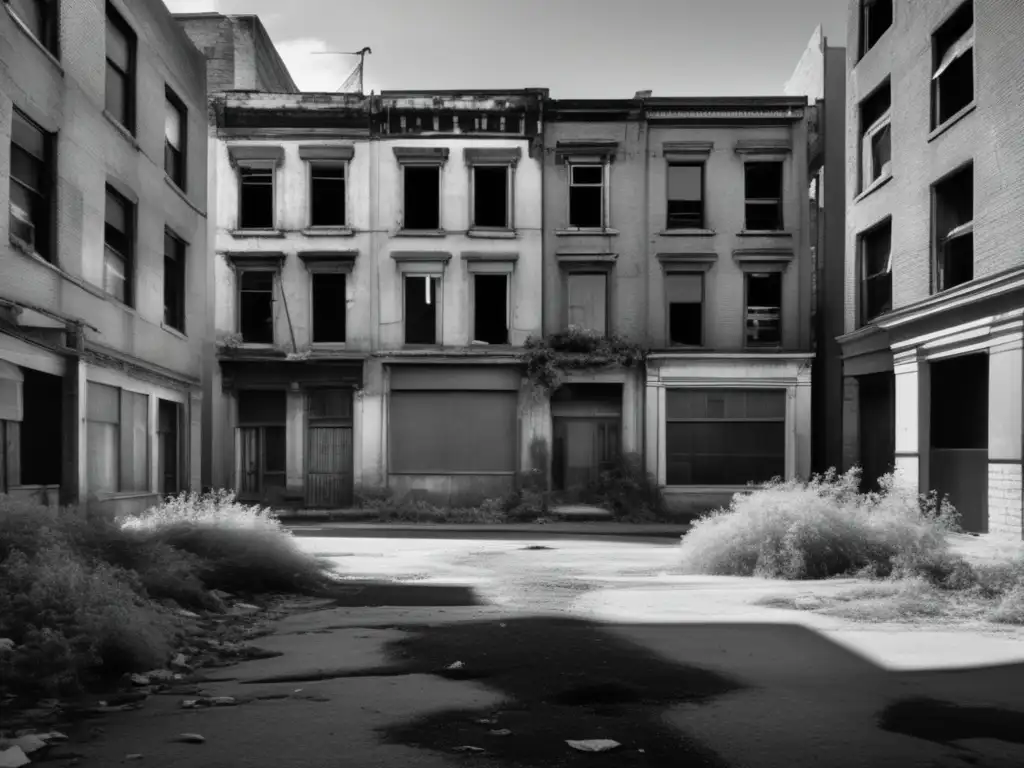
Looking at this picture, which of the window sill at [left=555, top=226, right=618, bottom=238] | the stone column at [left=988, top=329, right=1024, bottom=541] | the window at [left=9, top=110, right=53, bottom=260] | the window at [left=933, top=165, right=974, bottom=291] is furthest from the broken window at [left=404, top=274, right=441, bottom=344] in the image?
the stone column at [left=988, top=329, right=1024, bottom=541]

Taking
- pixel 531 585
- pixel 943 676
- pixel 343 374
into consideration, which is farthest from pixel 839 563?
pixel 343 374

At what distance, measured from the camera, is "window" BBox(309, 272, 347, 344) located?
88.0 feet

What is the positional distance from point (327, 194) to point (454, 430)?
23.9 ft

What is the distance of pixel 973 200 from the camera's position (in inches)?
693

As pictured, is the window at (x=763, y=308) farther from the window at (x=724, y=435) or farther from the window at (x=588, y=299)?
the window at (x=588, y=299)

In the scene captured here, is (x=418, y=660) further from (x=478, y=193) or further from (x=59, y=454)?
(x=478, y=193)

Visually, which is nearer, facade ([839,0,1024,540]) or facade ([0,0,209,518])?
facade ([0,0,209,518])

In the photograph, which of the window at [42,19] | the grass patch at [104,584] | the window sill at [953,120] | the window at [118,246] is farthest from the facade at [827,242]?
the window at [42,19]

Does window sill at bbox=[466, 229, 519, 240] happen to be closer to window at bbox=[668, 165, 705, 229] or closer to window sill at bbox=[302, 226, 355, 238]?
window sill at bbox=[302, 226, 355, 238]

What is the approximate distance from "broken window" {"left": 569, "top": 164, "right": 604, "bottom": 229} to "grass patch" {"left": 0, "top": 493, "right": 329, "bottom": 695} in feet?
57.2

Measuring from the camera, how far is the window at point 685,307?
26.9m

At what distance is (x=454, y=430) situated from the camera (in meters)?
26.7

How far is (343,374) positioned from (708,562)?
51.1ft

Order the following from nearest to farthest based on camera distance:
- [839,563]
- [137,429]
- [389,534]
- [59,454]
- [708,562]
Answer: [839,563], [708,562], [59,454], [137,429], [389,534]
